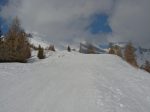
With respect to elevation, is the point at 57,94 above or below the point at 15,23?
below

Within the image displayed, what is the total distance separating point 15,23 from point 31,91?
58.0 meters

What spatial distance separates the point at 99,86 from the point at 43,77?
5.73 metres

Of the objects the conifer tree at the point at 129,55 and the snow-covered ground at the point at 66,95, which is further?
the conifer tree at the point at 129,55

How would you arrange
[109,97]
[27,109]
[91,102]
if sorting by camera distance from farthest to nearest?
[109,97], [91,102], [27,109]

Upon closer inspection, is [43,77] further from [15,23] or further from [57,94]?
[15,23]

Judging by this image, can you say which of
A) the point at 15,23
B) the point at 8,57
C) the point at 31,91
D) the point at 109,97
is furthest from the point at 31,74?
the point at 15,23

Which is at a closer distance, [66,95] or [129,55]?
[66,95]

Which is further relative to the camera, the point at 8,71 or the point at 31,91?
the point at 8,71

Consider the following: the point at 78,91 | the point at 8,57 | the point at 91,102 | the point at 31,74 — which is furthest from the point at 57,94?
the point at 8,57

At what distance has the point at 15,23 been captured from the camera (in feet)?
240

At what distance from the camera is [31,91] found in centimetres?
1780

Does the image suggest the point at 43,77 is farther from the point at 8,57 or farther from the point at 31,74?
the point at 8,57

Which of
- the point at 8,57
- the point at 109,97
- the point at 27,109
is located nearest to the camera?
the point at 27,109

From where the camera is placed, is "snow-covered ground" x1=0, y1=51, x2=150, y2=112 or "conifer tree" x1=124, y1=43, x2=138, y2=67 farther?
"conifer tree" x1=124, y1=43, x2=138, y2=67
